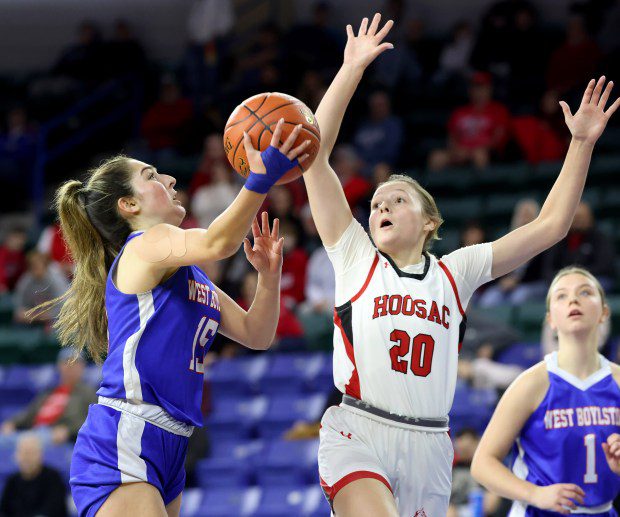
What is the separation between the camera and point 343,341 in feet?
14.5

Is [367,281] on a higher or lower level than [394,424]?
higher

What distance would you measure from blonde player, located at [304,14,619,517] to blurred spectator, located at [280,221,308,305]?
5.60 meters

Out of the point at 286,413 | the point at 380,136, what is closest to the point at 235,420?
the point at 286,413

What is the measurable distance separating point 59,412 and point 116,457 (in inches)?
237

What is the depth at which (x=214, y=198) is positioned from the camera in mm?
11312

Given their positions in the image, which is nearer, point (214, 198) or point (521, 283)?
point (521, 283)

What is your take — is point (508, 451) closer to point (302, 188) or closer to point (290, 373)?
point (290, 373)

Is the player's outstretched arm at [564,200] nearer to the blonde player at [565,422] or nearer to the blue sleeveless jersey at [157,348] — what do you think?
the blonde player at [565,422]

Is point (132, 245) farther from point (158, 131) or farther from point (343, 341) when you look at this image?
point (158, 131)

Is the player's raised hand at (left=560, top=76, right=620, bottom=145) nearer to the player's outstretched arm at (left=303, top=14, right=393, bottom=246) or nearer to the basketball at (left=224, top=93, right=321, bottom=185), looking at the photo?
the player's outstretched arm at (left=303, top=14, right=393, bottom=246)

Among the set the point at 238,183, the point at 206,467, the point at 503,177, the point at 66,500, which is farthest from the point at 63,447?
the point at 503,177

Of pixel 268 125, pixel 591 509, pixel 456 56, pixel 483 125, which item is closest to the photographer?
pixel 268 125

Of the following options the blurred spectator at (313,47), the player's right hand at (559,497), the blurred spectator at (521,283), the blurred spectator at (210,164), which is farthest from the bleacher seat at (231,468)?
the blurred spectator at (313,47)

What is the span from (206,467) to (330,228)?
15.7 ft
